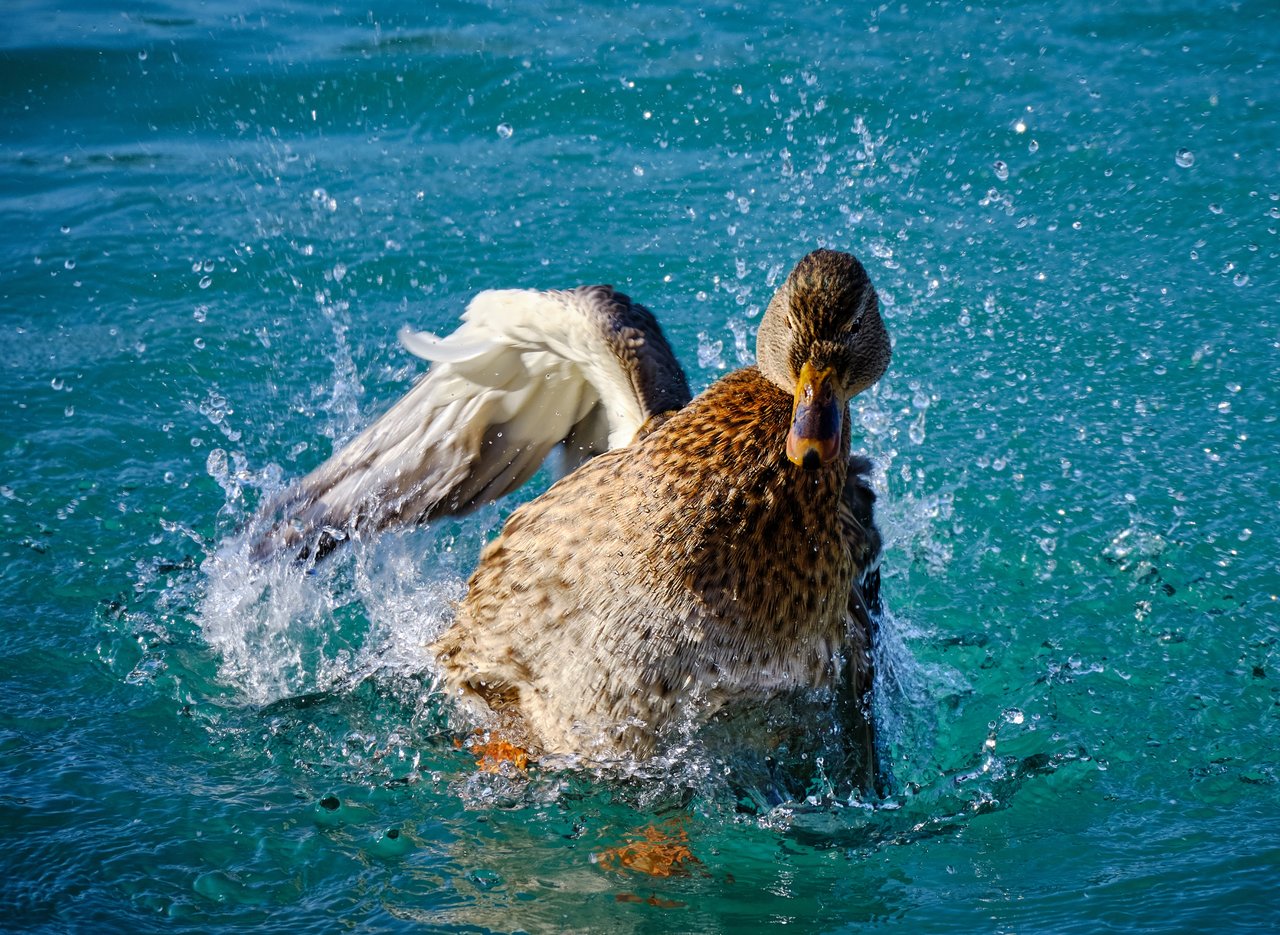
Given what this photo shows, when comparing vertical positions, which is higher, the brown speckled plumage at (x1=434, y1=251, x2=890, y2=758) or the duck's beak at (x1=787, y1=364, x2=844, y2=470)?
the duck's beak at (x1=787, y1=364, x2=844, y2=470)

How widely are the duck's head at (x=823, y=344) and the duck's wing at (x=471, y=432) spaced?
1.44 m

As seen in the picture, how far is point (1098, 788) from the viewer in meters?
4.31

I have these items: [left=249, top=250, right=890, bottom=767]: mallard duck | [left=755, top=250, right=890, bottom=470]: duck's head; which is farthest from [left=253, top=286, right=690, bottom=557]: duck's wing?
[left=755, top=250, right=890, bottom=470]: duck's head

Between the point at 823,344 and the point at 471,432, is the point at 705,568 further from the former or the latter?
the point at 471,432

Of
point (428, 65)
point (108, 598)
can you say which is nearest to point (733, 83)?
point (428, 65)

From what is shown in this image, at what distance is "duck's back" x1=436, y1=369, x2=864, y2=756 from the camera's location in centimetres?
375

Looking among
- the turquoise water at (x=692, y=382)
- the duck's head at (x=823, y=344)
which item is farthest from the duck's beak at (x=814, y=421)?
the turquoise water at (x=692, y=382)

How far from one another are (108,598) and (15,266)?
350 cm

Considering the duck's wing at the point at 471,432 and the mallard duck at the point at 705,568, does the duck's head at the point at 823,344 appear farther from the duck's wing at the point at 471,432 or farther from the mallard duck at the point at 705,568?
the duck's wing at the point at 471,432

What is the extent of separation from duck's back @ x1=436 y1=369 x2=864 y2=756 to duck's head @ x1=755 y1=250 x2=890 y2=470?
0.76 ft

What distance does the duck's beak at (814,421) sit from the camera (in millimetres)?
3395

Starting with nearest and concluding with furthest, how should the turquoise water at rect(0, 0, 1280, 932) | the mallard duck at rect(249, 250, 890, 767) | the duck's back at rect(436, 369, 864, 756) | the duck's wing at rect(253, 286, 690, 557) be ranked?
the mallard duck at rect(249, 250, 890, 767)
the duck's back at rect(436, 369, 864, 756)
the turquoise water at rect(0, 0, 1280, 932)
the duck's wing at rect(253, 286, 690, 557)

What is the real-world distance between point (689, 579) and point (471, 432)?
1.92 metres

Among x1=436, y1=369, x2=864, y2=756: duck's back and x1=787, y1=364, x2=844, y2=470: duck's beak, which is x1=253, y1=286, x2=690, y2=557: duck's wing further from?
x1=787, y1=364, x2=844, y2=470: duck's beak
